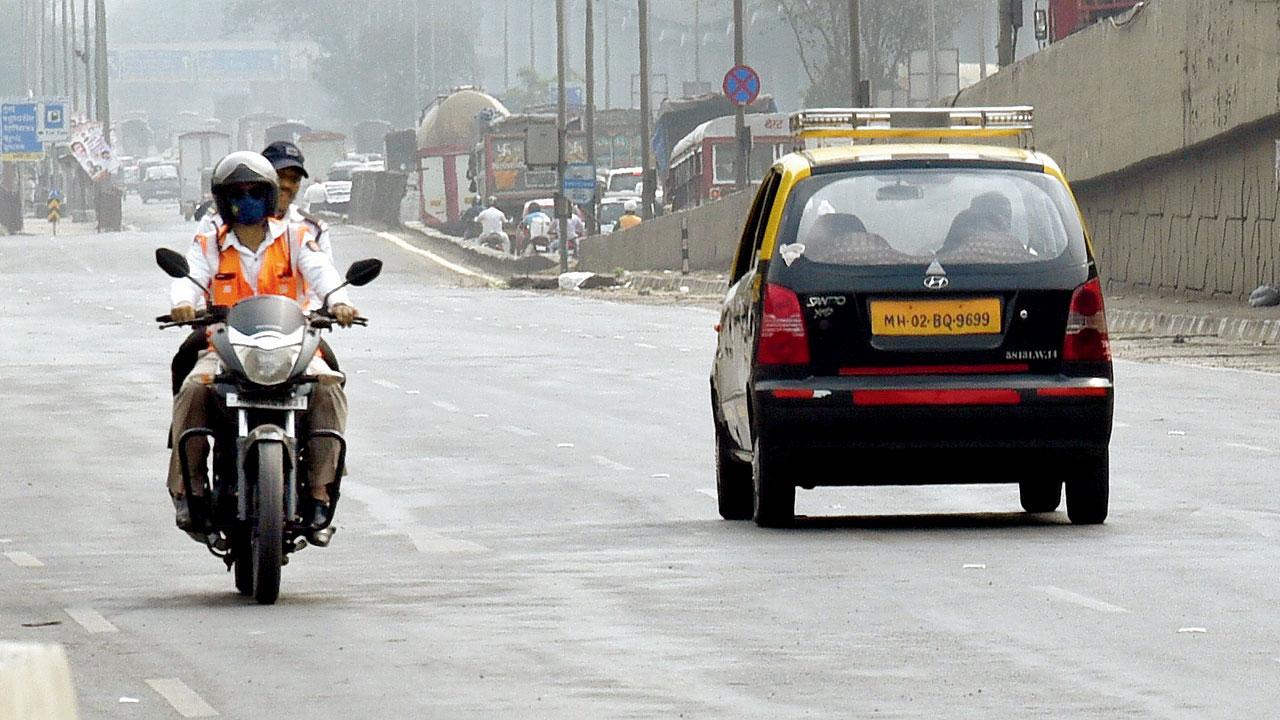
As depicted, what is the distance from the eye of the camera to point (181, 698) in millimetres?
8180

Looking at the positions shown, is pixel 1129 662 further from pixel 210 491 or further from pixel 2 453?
pixel 2 453

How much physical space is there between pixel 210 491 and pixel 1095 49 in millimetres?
27845

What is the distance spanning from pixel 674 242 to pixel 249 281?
4975 cm

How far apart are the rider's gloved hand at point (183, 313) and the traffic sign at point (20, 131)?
100999 mm

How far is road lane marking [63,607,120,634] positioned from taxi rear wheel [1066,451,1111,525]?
4.18 meters

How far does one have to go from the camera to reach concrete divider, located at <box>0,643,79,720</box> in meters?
4.85

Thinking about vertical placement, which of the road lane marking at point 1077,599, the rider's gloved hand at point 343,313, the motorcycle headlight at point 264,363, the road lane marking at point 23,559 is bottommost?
the road lane marking at point 23,559

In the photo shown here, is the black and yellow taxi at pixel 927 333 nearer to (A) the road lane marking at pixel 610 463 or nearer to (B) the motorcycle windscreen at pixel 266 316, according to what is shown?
(B) the motorcycle windscreen at pixel 266 316

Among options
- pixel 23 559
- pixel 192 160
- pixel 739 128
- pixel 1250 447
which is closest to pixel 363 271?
pixel 23 559

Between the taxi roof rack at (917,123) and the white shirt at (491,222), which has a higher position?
the taxi roof rack at (917,123)

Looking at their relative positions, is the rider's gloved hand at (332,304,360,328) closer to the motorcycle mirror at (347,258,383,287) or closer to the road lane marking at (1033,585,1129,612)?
the motorcycle mirror at (347,258,383,287)

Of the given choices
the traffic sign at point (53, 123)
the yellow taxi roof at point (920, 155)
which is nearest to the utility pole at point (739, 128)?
the yellow taxi roof at point (920, 155)

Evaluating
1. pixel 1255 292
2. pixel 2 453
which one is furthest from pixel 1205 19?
pixel 2 453

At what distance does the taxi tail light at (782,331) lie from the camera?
40.8ft
